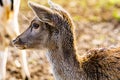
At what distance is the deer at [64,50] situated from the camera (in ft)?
18.0

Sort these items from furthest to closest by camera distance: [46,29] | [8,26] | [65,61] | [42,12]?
[8,26] < [65,61] < [46,29] < [42,12]

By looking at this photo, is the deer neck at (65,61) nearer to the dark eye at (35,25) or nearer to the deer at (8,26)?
the dark eye at (35,25)

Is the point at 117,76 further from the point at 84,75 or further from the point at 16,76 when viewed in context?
the point at 16,76

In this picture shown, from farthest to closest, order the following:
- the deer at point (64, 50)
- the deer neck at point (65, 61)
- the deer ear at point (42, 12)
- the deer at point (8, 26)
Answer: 1. the deer at point (8, 26)
2. the deer neck at point (65, 61)
3. the deer at point (64, 50)
4. the deer ear at point (42, 12)

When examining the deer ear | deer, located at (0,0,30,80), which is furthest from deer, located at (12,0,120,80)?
deer, located at (0,0,30,80)

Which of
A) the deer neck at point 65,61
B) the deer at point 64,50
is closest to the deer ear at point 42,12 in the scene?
the deer at point 64,50

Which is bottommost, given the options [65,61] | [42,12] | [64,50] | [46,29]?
[65,61]

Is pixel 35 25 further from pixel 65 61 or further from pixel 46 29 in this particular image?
pixel 65 61

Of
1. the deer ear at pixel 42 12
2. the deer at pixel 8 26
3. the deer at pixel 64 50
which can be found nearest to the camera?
the deer ear at pixel 42 12

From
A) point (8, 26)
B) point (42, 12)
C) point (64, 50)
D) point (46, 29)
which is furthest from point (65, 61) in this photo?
point (8, 26)

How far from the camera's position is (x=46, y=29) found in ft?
18.3

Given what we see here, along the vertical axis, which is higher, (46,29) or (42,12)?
(42,12)

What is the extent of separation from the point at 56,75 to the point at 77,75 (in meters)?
0.24

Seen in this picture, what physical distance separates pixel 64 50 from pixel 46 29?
1.01 ft
